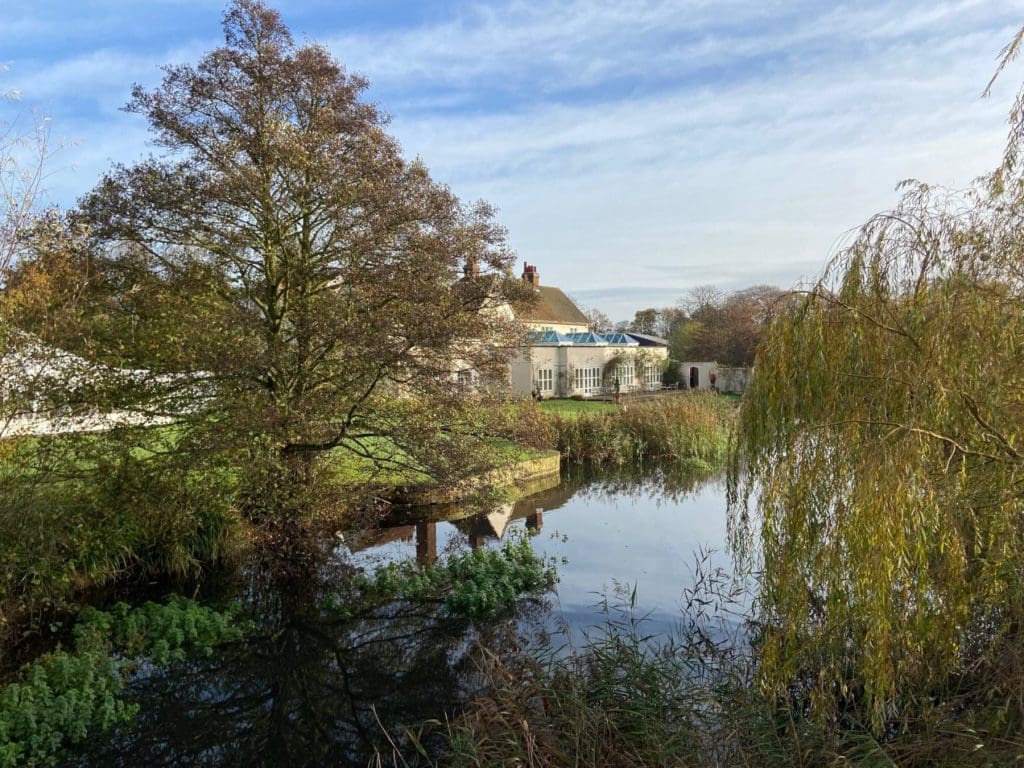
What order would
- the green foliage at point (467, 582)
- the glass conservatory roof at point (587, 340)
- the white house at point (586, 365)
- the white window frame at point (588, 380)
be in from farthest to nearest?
1. the white window frame at point (588, 380)
2. the glass conservatory roof at point (587, 340)
3. the white house at point (586, 365)
4. the green foliage at point (467, 582)

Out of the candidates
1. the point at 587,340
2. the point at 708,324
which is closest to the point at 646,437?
Result: the point at 587,340

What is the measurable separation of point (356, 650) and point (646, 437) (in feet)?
41.0

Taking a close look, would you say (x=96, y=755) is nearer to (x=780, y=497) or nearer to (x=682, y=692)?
(x=682, y=692)

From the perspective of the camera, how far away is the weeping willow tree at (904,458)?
3.67 meters

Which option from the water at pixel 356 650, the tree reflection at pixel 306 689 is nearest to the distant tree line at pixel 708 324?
the water at pixel 356 650

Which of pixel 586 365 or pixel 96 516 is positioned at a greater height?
pixel 586 365

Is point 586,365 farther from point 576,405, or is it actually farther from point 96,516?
point 96,516

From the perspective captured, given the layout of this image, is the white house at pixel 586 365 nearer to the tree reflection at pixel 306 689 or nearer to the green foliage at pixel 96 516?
the green foliage at pixel 96 516

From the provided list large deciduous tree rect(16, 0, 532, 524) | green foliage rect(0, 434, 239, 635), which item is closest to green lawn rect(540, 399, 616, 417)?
large deciduous tree rect(16, 0, 532, 524)

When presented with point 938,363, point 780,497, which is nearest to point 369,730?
point 780,497

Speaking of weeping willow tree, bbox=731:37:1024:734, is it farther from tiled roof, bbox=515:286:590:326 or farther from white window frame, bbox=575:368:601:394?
tiled roof, bbox=515:286:590:326

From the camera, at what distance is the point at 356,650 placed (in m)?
6.71

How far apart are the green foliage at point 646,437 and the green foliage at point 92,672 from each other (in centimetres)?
1156

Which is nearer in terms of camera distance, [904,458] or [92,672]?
[904,458]
